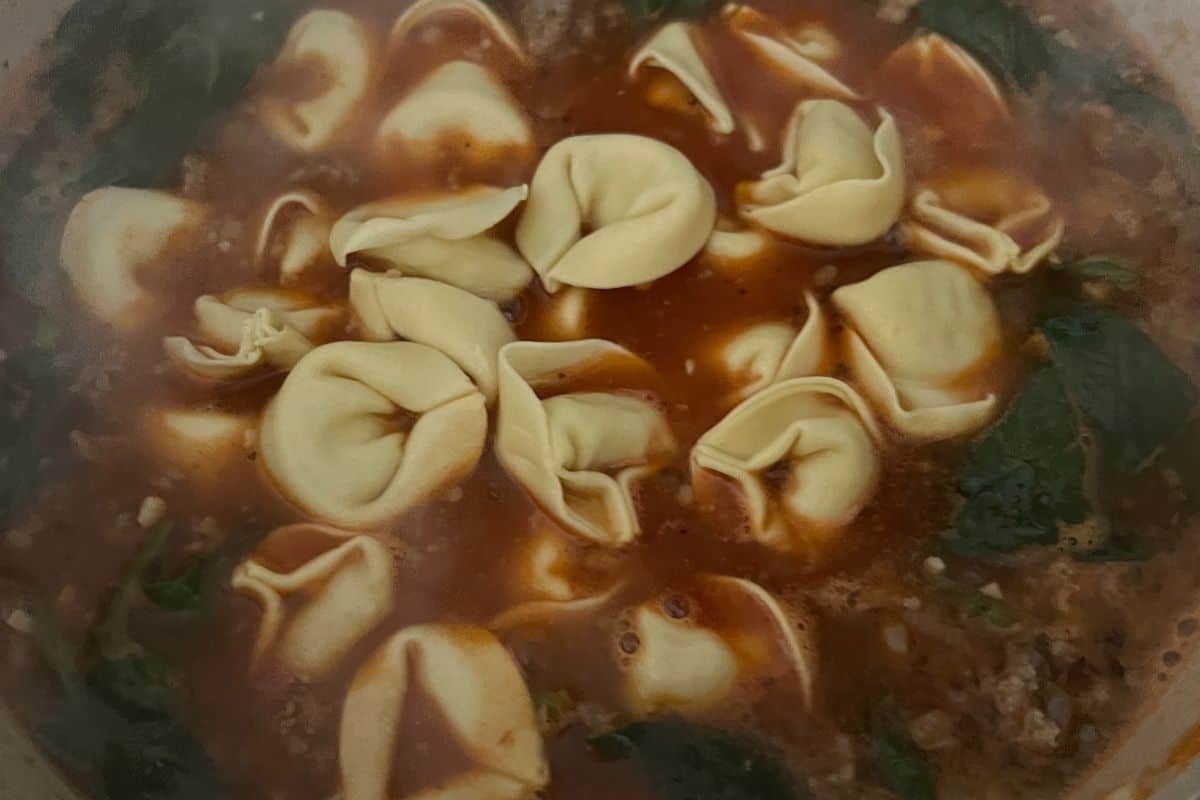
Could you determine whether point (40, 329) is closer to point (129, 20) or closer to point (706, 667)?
point (129, 20)

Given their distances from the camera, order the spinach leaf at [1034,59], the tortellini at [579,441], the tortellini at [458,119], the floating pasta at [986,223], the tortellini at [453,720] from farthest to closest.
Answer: the spinach leaf at [1034,59] → the tortellini at [458,119] → the floating pasta at [986,223] → the tortellini at [579,441] → the tortellini at [453,720]

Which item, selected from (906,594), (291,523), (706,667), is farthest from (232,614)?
(906,594)

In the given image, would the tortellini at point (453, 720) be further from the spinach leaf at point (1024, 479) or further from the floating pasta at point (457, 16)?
the floating pasta at point (457, 16)

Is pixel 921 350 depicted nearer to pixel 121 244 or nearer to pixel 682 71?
pixel 682 71

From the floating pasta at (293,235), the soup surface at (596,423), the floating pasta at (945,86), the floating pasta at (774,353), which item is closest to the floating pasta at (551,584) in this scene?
the soup surface at (596,423)

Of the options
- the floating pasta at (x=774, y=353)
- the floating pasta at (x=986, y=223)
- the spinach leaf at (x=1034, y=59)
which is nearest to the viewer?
the floating pasta at (x=774, y=353)

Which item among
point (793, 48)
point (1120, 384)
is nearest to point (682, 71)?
point (793, 48)
